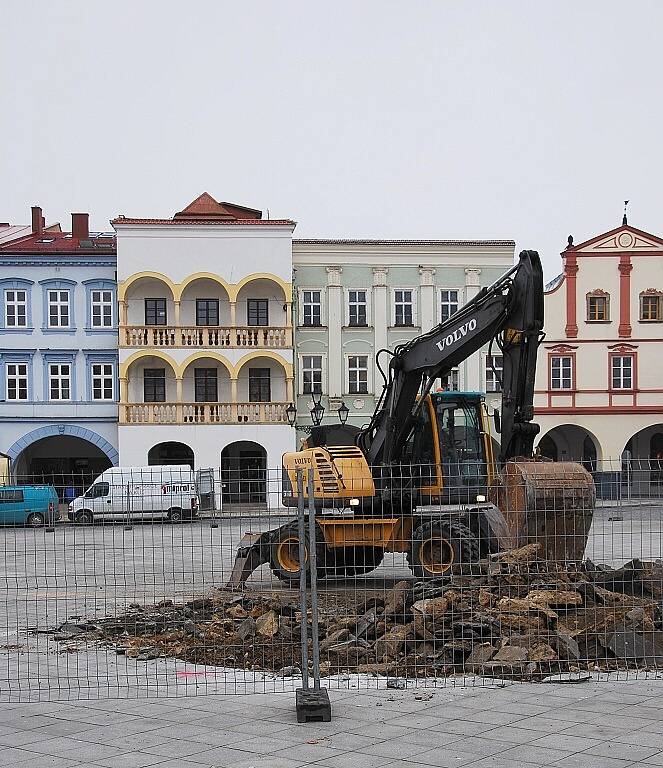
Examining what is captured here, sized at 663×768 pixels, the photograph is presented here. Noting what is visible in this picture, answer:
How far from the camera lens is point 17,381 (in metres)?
49.8

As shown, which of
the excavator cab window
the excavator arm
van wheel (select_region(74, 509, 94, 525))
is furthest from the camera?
the excavator cab window

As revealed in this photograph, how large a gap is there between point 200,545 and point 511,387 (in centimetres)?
771

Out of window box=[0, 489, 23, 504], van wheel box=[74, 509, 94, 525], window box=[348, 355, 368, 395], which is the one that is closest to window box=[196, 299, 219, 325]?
window box=[348, 355, 368, 395]

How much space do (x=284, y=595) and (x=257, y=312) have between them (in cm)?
3652

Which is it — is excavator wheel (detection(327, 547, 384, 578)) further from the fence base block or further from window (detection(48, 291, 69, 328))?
window (detection(48, 291, 69, 328))

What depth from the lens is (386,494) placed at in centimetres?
1670

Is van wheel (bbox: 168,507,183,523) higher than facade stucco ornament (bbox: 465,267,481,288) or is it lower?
lower

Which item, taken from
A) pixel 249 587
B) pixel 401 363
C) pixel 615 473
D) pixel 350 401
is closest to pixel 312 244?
pixel 350 401

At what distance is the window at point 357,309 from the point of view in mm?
51906

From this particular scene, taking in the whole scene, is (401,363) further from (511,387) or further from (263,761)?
(263,761)

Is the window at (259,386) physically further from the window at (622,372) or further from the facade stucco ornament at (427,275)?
the window at (622,372)

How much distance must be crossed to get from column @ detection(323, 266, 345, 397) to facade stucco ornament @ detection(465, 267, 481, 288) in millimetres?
5598

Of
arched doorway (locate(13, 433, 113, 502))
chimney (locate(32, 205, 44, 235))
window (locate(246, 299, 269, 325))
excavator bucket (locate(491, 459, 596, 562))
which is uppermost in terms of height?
chimney (locate(32, 205, 44, 235))

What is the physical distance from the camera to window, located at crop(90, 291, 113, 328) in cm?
5016
